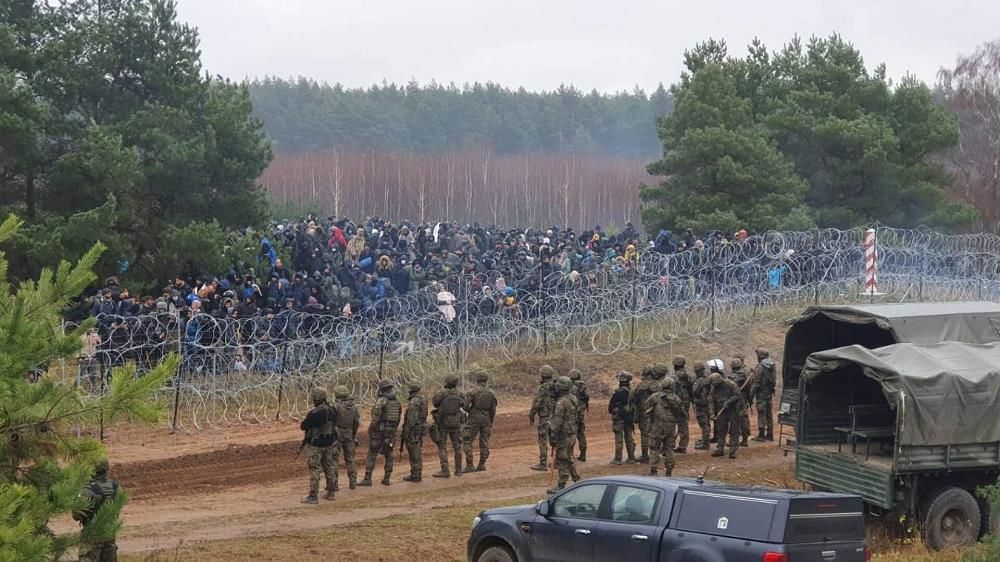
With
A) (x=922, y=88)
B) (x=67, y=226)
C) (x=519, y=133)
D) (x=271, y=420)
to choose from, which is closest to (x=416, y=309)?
(x=271, y=420)

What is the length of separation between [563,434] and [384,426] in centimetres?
257

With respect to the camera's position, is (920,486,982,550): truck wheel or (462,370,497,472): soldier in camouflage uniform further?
(462,370,497,472): soldier in camouflage uniform

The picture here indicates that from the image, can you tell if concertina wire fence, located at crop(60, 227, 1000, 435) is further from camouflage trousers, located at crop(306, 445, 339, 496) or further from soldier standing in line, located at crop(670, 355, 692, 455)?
soldier standing in line, located at crop(670, 355, 692, 455)

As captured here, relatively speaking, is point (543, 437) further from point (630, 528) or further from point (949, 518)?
point (630, 528)

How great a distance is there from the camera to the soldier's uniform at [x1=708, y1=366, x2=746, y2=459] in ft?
65.4

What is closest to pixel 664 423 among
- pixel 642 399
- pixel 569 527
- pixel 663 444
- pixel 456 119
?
pixel 663 444

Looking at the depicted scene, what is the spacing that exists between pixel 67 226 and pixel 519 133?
8427cm

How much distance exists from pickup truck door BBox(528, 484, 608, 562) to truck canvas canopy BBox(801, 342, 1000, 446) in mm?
4231

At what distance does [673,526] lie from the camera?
10844 millimetres

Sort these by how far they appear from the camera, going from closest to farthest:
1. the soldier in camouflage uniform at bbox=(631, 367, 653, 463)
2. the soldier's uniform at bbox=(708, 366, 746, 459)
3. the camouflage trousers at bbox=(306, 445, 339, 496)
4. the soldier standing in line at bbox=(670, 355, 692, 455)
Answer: the camouflage trousers at bbox=(306, 445, 339, 496)
the soldier in camouflage uniform at bbox=(631, 367, 653, 463)
the soldier standing in line at bbox=(670, 355, 692, 455)
the soldier's uniform at bbox=(708, 366, 746, 459)

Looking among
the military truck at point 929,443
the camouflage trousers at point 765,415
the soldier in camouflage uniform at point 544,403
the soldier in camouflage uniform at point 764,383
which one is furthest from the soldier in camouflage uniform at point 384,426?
the camouflage trousers at point 765,415

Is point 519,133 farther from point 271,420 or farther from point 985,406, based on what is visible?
point 985,406

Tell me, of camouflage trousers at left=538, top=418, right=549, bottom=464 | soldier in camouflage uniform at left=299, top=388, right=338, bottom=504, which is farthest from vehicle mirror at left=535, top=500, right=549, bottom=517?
camouflage trousers at left=538, top=418, right=549, bottom=464

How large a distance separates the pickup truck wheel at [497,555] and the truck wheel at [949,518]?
200 inches
